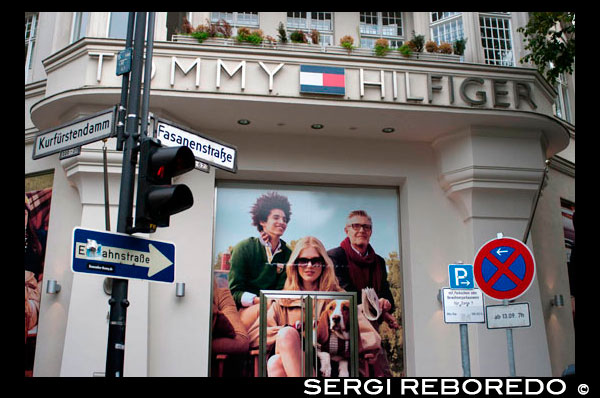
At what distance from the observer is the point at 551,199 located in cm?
1500

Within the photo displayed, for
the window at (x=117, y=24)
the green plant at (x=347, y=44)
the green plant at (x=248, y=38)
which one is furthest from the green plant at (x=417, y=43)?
the window at (x=117, y=24)

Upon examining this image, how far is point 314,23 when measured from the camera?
14.5 metres

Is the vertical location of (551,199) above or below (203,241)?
above

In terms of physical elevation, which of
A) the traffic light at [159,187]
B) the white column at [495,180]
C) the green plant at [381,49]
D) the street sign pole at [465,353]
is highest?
the green plant at [381,49]

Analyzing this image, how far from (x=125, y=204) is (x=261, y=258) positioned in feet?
24.2

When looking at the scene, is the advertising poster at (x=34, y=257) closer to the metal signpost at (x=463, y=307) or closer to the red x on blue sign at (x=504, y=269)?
the metal signpost at (x=463, y=307)

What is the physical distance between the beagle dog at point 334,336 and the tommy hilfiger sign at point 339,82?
433 centimetres

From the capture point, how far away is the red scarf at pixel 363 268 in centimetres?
1298

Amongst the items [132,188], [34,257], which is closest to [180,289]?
[34,257]

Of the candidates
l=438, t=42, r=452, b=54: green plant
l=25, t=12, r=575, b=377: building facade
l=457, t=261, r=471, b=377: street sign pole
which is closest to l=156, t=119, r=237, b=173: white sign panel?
l=457, t=261, r=471, b=377: street sign pole
